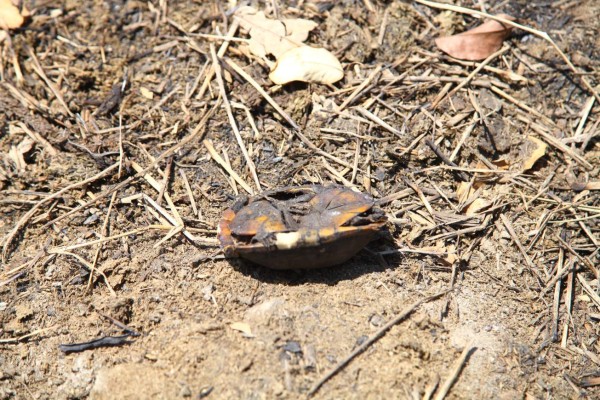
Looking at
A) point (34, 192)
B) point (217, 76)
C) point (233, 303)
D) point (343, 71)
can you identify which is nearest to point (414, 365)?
point (233, 303)

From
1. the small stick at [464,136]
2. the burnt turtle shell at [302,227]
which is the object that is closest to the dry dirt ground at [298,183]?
the small stick at [464,136]

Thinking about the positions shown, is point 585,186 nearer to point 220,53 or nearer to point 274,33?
point 274,33

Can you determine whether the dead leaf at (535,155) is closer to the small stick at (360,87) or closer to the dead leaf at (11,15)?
the small stick at (360,87)

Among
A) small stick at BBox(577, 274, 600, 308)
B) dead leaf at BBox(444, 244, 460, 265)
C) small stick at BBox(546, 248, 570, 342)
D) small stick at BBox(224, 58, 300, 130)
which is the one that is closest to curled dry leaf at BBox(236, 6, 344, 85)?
small stick at BBox(224, 58, 300, 130)

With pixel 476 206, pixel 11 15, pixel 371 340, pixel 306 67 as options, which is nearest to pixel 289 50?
pixel 306 67

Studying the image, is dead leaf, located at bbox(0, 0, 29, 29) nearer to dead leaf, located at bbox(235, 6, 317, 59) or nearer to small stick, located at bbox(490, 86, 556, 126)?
dead leaf, located at bbox(235, 6, 317, 59)

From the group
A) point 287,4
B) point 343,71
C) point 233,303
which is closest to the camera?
point 233,303

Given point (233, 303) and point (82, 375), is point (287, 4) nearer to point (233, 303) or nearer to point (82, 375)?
point (233, 303)

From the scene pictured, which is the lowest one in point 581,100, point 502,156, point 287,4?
point 502,156
